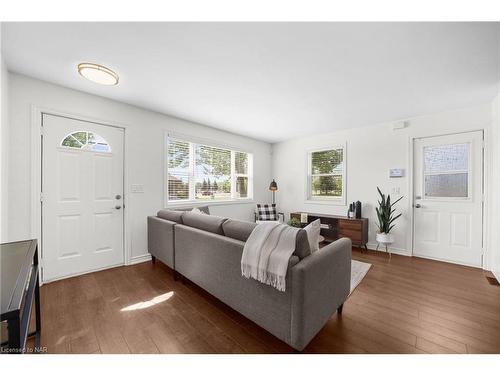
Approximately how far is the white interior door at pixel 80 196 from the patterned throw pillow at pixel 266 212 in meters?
2.76

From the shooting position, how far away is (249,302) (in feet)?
4.98

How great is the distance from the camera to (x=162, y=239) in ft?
8.70

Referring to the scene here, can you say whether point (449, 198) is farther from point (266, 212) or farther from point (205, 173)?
point (205, 173)

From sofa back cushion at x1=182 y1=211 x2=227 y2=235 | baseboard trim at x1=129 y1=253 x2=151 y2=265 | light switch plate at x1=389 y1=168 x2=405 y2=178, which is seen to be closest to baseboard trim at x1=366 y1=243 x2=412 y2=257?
light switch plate at x1=389 y1=168 x2=405 y2=178

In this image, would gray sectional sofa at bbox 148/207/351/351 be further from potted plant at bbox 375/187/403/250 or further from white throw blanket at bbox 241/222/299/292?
potted plant at bbox 375/187/403/250

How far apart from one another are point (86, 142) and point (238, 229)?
2419mm

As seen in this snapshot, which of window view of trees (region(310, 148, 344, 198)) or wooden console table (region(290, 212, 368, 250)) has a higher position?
window view of trees (region(310, 148, 344, 198))

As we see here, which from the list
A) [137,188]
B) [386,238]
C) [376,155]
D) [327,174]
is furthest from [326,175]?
[137,188]

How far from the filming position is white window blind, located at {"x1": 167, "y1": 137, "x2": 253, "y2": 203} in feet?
11.7

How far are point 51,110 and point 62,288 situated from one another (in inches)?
80.6

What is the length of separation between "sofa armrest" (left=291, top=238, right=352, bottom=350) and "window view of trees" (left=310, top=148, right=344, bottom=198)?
285 cm

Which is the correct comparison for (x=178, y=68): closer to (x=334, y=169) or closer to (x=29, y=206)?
(x=29, y=206)

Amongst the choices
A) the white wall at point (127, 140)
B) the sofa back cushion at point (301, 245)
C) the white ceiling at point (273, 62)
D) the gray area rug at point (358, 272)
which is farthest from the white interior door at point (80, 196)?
the gray area rug at point (358, 272)
